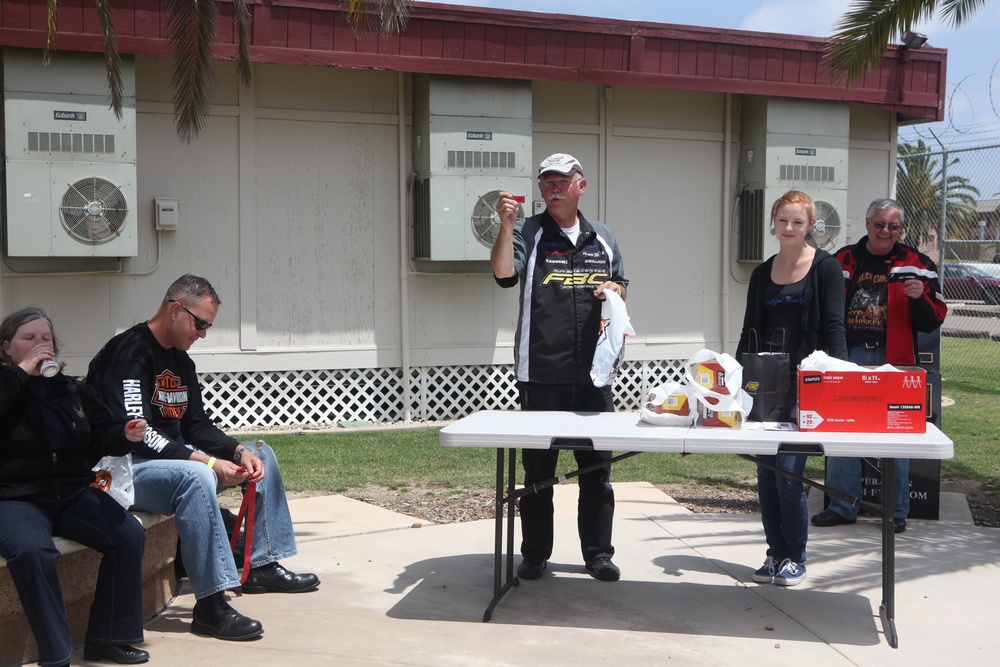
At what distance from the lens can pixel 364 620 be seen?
4656 mm

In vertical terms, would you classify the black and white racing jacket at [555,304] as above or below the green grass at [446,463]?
above

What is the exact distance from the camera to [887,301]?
6164mm

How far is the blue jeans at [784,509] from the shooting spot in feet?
16.5

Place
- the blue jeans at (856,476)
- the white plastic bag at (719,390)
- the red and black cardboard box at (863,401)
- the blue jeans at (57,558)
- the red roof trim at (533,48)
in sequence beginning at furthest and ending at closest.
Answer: the red roof trim at (533,48)
the blue jeans at (856,476)
the white plastic bag at (719,390)
the red and black cardboard box at (863,401)
the blue jeans at (57,558)

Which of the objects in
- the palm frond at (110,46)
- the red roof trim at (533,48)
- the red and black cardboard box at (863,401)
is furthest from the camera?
the red roof trim at (533,48)

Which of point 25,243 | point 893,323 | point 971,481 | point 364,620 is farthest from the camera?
point 25,243

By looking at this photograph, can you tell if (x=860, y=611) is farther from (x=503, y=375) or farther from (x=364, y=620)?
(x=503, y=375)

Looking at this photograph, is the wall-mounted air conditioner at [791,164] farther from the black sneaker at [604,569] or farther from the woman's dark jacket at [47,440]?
the woman's dark jacket at [47,440]

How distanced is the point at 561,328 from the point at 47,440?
2.32 m

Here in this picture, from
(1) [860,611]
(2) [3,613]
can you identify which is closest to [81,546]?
(2) [3,613]

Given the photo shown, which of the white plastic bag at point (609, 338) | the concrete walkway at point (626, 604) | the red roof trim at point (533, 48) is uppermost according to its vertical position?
the red roof trim at point (533, 48)

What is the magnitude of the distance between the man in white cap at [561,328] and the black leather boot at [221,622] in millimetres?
1485

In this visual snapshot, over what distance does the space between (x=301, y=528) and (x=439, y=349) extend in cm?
450

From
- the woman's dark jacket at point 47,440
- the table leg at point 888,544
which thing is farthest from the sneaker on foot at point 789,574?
the woman's dark jacket at point 47,440
